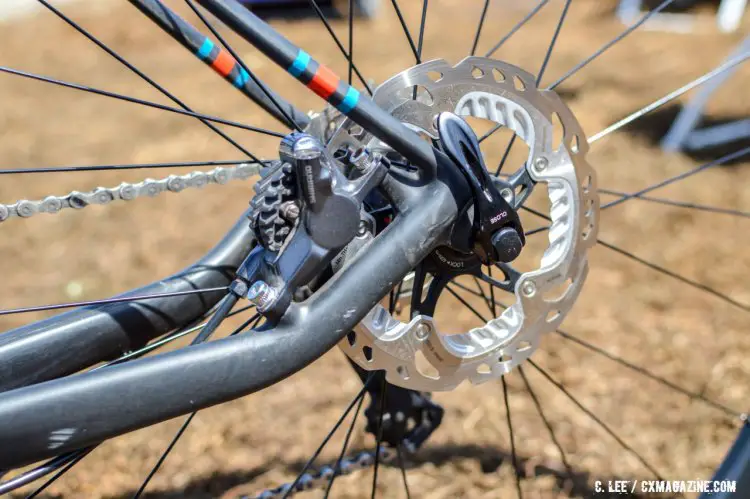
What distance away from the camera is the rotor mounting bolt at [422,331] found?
135 centimetres

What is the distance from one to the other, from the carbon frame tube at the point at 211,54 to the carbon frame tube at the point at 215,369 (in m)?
0.38

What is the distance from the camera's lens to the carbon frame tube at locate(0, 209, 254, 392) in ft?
4.26

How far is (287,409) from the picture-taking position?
87.7 inches

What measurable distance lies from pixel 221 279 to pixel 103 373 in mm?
489

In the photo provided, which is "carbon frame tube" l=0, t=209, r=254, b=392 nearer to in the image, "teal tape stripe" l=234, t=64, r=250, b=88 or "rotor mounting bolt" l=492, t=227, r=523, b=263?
"teal tape stripe" l=234, t=64, r=250, b=88

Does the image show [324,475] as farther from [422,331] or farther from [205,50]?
[205,50]

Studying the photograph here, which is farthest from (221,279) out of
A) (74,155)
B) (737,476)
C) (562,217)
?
(74,155)

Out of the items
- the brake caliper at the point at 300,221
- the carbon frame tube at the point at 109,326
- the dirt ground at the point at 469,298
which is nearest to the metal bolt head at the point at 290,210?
the brake caliper at the point at 300,221

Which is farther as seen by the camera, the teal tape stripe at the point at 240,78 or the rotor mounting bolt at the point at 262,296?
the teal tape stripe at the point at 240,78

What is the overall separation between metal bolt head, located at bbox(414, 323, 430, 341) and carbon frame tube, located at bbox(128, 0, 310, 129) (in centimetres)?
47

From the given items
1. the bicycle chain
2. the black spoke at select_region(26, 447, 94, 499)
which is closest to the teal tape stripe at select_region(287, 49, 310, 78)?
the black spoke at select_region(26, 447, 94, 499)

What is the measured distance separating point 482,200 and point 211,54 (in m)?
0.59

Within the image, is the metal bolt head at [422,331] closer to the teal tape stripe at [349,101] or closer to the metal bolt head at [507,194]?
the metal bolt head at [507,194]

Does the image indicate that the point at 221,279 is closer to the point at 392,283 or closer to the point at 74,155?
the point at 392,283
